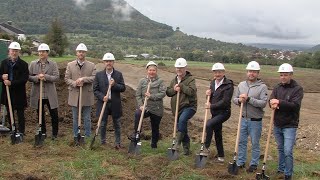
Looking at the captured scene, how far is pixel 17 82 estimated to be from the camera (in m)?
9.10

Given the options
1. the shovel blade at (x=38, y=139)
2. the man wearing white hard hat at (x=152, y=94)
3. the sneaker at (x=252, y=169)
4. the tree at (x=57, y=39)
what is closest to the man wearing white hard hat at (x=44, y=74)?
the shovel blade at (x=38, y=139)

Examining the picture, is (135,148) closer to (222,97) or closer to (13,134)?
(222,97)

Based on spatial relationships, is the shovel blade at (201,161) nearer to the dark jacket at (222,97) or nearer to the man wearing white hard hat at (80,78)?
the dark jacket at (222,97)

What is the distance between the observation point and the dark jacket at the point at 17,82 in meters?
9.16

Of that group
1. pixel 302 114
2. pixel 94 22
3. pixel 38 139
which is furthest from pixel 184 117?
pixel 94 22

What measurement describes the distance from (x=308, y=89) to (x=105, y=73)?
80.5 ft

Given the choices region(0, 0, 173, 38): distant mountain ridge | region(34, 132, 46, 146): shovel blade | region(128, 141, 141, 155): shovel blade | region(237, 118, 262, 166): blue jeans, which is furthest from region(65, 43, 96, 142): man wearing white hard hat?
region(0, 0, 173, 38): distant mountain ridge

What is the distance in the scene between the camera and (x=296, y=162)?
9.86m

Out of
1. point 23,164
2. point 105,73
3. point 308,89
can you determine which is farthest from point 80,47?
point 308,89

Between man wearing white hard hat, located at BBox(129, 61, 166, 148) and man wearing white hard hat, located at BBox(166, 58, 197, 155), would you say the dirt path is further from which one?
man wearing white hard hat, located at BBox(129, 61, 166, 148)

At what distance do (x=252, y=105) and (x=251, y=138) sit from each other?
0.64 meters

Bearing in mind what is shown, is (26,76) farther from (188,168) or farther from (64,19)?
(64,19)

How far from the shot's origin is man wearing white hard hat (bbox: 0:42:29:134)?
9133 millimetres

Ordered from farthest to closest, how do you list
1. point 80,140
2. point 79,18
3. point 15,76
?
point 79,18 → point 80,140 → point 15,76
